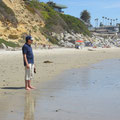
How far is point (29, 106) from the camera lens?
5520mm

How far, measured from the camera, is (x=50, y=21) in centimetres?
5072

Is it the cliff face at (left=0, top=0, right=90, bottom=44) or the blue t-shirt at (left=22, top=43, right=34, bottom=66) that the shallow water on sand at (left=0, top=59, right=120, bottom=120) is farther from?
the cliff face at (left=0, top=0, right=90, bottom=44)

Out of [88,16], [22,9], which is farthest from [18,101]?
[88,16]

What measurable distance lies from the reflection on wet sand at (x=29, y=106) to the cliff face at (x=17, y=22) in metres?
26.7

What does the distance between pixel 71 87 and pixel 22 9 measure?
1347 inches

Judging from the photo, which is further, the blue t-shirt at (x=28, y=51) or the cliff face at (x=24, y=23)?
the cliff face at (x=24, y=23)

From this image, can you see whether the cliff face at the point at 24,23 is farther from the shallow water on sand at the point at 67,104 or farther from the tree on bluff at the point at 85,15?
the tree on bluff at the point at 85,15

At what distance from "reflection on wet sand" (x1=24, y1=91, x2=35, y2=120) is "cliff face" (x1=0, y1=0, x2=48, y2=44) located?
26.7m

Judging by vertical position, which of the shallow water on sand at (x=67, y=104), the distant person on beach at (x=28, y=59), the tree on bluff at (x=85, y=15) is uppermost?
the tree on bluff at (x=85, y=15)

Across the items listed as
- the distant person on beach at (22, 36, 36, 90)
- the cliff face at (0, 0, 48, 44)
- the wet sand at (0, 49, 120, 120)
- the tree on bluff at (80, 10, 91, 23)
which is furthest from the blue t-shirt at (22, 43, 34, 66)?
the tree on bluff at (80, 10, 91, 23)

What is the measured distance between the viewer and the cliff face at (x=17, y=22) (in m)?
34.0

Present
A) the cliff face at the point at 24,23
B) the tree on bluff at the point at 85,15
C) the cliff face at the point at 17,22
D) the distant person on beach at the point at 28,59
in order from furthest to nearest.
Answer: the tree on bluff at the point at 85,15
the cliff face at the point at 24,23
the cliff face at the point at 17,22
the distant person on beach at the point at 28,59

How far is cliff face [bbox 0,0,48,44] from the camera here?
34.0m

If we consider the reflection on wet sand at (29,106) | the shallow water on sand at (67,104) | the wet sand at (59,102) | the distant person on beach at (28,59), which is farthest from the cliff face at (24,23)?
the reflection on wet sand at (29,106)
